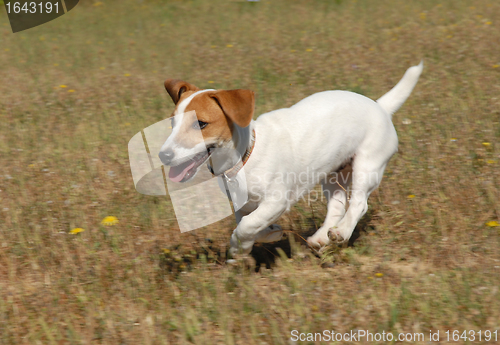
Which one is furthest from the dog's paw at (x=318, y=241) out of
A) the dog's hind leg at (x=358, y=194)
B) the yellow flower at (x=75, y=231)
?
the yellow flower at (x=75, y=231)

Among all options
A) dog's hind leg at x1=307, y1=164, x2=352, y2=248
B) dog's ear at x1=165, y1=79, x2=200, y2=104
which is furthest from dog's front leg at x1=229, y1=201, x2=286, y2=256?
dog's ear at x1=165, y1=79, x2=200, y2=104

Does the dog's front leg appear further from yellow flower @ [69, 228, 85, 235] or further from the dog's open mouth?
yellow flower @ [69, 228, 85, 235]

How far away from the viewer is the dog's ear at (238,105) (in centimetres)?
320

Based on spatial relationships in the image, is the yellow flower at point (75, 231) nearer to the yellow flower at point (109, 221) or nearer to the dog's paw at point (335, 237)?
the yellow flower at point (109, 221)

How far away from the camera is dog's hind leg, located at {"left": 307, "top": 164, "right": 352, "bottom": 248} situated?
422cm

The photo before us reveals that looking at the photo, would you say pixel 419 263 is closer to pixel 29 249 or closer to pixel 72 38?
pixel 29 249

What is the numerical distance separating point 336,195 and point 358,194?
0.41m

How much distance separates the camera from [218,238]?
14.0 ft

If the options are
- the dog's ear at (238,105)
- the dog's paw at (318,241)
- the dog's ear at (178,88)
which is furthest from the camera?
the dog's paw at (318,241)

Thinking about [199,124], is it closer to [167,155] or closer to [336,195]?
[167,155]

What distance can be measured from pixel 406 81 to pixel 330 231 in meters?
1.40

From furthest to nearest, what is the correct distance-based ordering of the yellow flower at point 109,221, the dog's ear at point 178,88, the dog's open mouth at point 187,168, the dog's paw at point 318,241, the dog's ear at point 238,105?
the yellow flower at point 109,221
the dog's paw at point 318,241
the dog's ear at point 178,88
the dog's open mouth at point 187,168
the dog's ear at point 238,105

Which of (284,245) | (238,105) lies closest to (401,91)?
(284,245)

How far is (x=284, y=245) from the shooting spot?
14.2 ft
